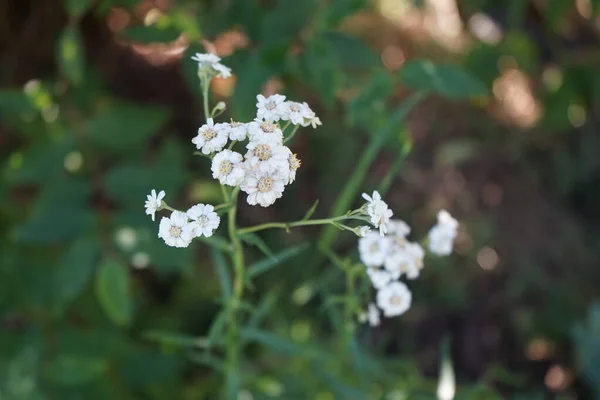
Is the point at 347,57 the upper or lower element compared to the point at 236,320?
upper

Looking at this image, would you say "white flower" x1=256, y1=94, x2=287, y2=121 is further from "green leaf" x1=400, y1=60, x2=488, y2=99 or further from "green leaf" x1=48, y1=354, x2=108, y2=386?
"green leaf" x1=48, y1=354, x2=108, y2=386

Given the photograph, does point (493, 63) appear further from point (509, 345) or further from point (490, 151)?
point (509, 345)

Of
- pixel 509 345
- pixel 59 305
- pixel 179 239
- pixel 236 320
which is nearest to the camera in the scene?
pixel 179 239

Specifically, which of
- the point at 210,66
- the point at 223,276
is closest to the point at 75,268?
the point at 223,276

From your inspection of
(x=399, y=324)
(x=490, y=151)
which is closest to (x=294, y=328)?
(x=399, y=324)

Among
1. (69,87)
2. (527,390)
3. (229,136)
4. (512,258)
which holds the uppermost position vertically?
(69,87)
